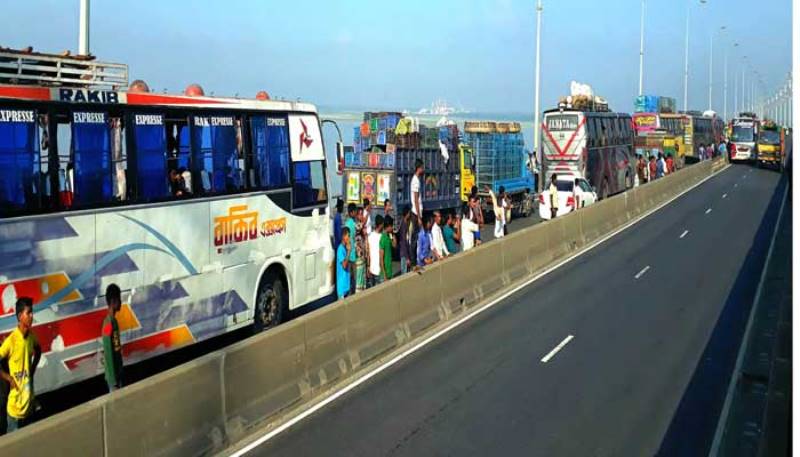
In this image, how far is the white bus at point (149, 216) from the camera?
9.36 meters

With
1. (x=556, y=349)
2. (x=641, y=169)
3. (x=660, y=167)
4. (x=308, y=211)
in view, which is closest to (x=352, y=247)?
(x=308, y=211)

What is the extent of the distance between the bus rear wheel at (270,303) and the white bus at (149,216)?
3cm

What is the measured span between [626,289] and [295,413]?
1021cm

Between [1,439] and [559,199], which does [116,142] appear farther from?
[559,199]

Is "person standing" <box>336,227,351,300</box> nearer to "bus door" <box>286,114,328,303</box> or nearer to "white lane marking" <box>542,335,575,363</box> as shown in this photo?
"bus door" <box>286,114,328,303</box>

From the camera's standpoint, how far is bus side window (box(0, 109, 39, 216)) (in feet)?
30.0

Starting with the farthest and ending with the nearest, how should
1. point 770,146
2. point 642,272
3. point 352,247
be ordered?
point 770,146, point 642,272, point 352,247

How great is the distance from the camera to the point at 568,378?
11602mm

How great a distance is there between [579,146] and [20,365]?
30.4m

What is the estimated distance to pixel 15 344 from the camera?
810 cm

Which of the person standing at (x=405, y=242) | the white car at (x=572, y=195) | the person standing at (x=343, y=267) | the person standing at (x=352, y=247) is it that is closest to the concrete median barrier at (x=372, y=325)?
the person standing at (x=343, y=267)

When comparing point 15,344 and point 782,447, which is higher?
point 15,344

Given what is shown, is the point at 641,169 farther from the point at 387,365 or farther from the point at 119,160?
the point at 119,160

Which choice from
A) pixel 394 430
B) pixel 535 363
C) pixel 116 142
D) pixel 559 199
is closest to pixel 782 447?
pixel 394 430
